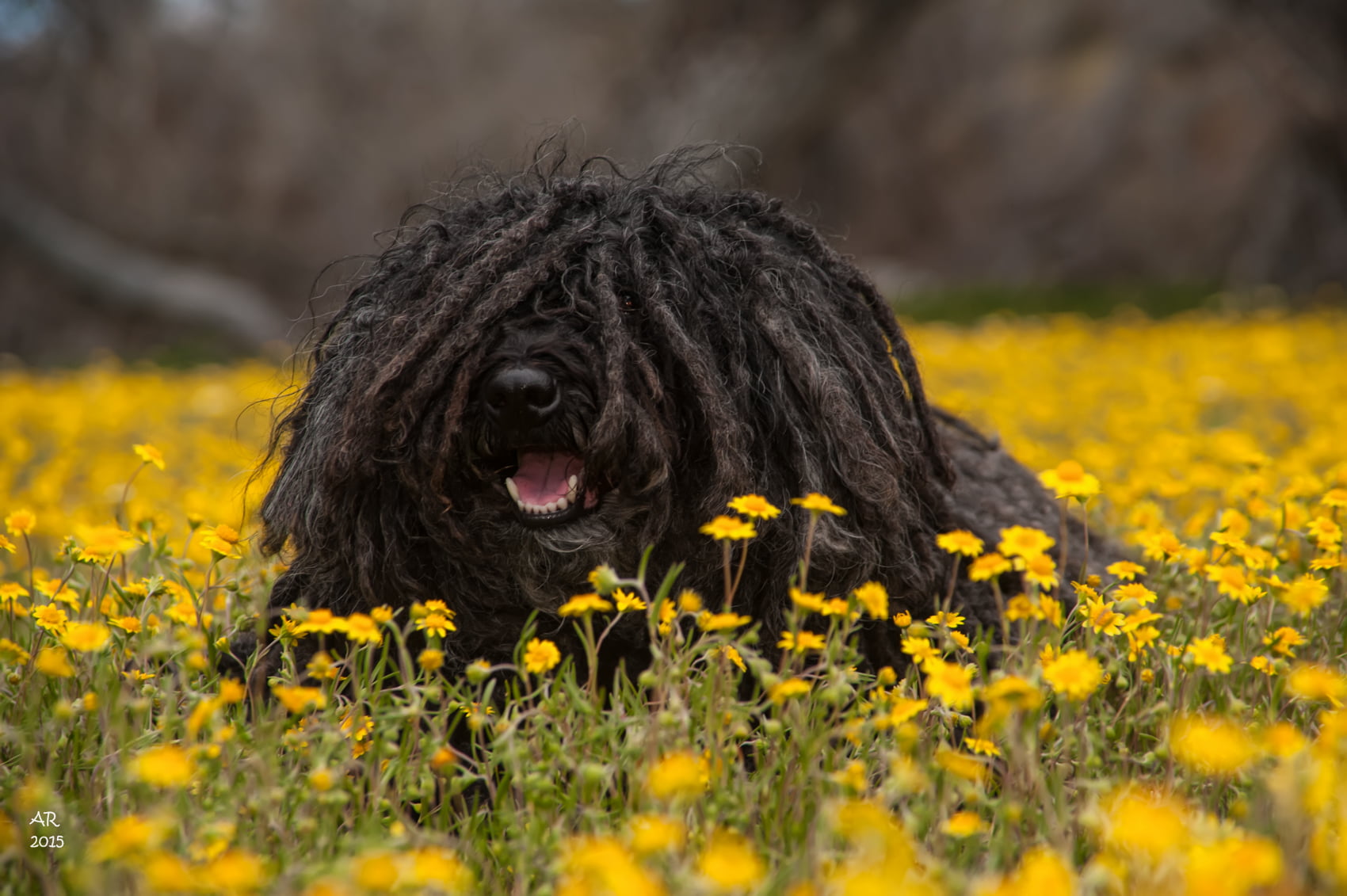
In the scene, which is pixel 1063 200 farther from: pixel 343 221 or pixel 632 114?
pixel 343 221

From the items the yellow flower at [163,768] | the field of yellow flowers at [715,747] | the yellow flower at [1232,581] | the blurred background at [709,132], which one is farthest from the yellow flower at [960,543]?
the blurred background at [709,132]

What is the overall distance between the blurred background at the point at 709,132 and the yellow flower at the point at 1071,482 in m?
A: 11.7

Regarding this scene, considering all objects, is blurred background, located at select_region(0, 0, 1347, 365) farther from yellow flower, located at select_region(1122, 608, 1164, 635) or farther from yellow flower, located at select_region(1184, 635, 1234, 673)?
yellow flower, located at select_region(1184, 635, 1234, 673)

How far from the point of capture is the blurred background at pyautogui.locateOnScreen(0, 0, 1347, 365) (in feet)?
48.8

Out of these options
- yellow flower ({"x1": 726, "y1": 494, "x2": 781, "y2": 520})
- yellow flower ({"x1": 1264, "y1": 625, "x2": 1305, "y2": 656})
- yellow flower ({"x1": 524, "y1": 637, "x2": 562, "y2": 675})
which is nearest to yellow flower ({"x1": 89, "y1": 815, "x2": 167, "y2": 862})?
yellow flower ({"x1": 524, "y1": 637, "x2": 562, "y2": 675})

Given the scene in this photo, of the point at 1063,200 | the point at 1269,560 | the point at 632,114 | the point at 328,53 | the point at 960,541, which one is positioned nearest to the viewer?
the point at 960,541

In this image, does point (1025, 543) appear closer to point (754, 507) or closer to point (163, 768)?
point (754, 507)

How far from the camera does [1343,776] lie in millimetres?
1805

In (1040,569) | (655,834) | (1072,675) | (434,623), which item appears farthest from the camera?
(434,623)

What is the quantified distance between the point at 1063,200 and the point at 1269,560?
17649 mm

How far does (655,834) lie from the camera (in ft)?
4.99

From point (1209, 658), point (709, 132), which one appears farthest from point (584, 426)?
point (709, 132)

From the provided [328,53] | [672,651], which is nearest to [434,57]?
[328,53]

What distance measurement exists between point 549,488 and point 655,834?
1267 mm
